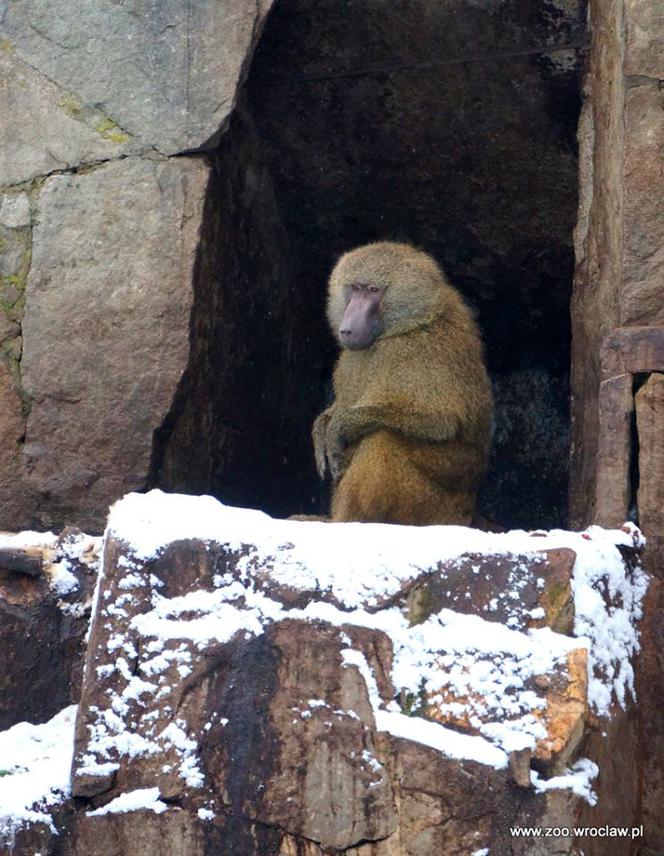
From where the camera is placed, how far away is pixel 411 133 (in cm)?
584

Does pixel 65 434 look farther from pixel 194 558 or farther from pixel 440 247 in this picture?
pixel 440 247

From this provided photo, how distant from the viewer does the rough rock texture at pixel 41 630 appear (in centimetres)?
421

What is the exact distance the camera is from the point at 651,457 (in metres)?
4.12

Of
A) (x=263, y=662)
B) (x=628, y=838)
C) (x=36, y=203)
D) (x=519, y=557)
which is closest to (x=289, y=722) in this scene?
(x=263, y=662)

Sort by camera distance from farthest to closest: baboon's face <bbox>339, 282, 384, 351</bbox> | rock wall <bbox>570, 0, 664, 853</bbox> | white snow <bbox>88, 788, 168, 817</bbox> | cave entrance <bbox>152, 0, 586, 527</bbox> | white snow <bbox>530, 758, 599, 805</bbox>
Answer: cave entrance <bbox>152, 0, 586, 527</bbox> < baboon's face <bbox>339, 282, 384, 351</bbox> < rock wall <bbox>570, 0, 664, 853</bbox> < white snow <bbox>88, 788, 168, 817</bbox> < white snow <bbox>530, 758, 599, 805</bbox>

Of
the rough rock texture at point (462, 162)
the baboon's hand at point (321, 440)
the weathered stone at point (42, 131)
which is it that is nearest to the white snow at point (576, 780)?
the baboon's hand at point (321, 440)

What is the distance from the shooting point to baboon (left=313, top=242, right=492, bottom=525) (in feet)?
16.2

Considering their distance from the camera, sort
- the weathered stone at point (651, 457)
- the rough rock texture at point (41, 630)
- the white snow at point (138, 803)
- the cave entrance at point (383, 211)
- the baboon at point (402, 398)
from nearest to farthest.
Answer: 1. the white snow at point (138, 803)
2. the weathered stone at point (651, 457)
3. the rough rock texture at point (41, 630)
4. the baboon at point (402, 398)
5. the cave entrance at point (383, 211)

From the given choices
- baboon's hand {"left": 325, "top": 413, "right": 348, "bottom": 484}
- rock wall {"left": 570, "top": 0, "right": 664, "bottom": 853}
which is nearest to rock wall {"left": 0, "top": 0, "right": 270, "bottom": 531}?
baboon's hand {"left": 325, "top": 413, "right": 348, "bottom": 484}

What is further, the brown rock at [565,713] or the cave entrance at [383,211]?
the cave entrance at [383,211]

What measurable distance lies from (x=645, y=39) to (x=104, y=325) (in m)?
2.12

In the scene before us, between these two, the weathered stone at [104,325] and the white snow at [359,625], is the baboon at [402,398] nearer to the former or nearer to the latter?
the weathered stone at [104,325]

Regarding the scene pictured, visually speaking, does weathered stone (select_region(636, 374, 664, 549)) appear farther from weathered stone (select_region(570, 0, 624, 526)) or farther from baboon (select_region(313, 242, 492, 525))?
baboon (select_region(313, 242, 492, 525))

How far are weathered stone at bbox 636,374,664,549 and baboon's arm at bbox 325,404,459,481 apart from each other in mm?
949
